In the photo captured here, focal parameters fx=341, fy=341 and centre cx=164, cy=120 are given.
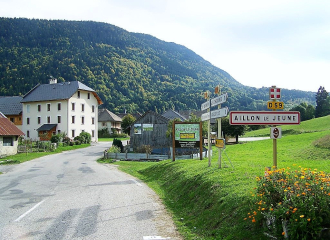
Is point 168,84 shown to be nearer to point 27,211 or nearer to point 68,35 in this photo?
point 68,35

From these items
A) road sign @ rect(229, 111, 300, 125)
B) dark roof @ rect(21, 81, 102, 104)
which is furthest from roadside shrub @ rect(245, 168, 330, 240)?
dark roof @ rect(21, 81, 102, 104)

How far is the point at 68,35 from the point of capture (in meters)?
176

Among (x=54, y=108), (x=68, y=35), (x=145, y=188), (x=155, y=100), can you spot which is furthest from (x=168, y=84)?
(x=145, y=188)

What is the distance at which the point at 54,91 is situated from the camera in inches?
2596

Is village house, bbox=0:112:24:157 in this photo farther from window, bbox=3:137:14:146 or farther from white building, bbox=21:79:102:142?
white building, bbox=21:79:102:142

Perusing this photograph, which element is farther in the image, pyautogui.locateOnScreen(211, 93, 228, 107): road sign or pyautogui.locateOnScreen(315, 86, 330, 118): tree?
pyautogui.locateOnScreen(315, 86, 330, 118): tree

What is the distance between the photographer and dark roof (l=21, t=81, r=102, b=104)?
6350cm

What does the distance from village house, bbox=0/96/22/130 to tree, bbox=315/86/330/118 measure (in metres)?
71.9

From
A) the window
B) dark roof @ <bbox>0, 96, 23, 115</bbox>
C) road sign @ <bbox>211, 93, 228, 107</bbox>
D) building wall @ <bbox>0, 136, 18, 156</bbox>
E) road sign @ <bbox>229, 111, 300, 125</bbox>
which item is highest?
dark roof @ <bbox>0, 96, 23, 115</bbox>

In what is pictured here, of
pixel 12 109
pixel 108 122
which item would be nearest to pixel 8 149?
pixel 12 109

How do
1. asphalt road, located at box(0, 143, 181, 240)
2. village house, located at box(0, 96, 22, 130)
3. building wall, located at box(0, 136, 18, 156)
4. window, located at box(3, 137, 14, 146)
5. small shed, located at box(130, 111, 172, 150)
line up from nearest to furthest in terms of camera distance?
asphalt road, located at box(0, 143, 181, 240) < building wall, located at box(0, 136, 18, 156) < window, located at box(3, 137, 14, 146) < small shed, located at box(130, 111, 172, 150) < village house, located at box(0, 96, 22, 130)

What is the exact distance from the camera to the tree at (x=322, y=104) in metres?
87.1

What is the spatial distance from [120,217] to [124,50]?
187707 mm

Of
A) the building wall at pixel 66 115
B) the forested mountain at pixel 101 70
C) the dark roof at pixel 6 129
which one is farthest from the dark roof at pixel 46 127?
the forested mountain at pixel 101 70
